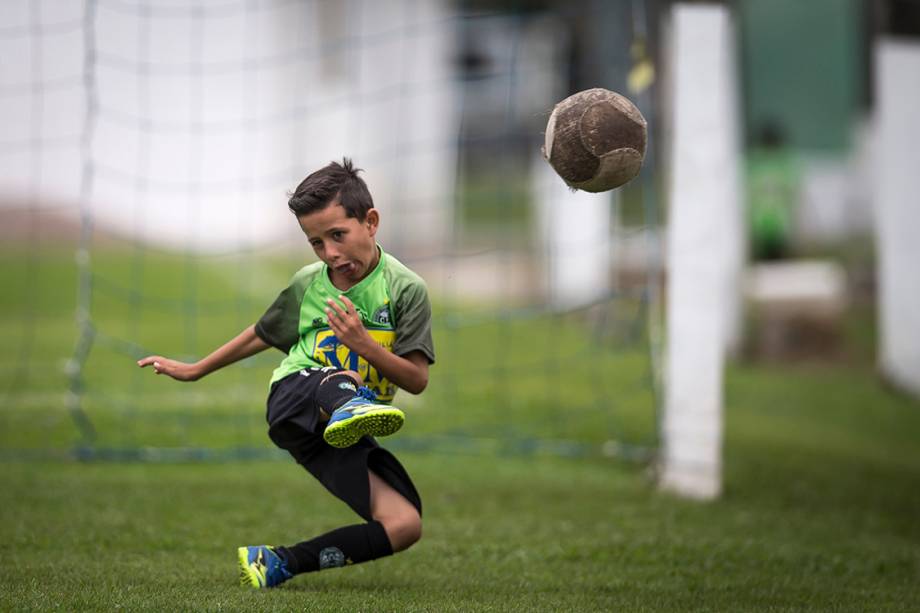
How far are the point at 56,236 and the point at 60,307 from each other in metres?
7.63

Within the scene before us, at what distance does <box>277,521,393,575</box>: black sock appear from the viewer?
167 inches

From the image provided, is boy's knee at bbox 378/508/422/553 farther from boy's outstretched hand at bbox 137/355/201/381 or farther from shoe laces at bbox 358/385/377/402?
boy's outstretched hand at bbox 137/355/201/381

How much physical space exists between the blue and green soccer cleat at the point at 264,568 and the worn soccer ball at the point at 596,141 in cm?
161

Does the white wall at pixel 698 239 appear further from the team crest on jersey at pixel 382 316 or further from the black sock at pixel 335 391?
the black sock at pixel 335 391

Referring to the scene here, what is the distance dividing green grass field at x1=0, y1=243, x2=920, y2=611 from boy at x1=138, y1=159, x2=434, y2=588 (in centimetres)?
22

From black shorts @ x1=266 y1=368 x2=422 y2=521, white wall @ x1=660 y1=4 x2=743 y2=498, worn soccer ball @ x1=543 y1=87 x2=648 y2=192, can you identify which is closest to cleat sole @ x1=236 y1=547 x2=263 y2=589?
black shorts @ x1=266 y1=368 x2=422 y2=521

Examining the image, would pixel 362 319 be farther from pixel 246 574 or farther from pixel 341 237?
pixel 246 574

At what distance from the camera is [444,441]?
851 cm

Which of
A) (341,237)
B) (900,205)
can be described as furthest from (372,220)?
(900,205)

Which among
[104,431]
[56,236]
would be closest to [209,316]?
[104,431]

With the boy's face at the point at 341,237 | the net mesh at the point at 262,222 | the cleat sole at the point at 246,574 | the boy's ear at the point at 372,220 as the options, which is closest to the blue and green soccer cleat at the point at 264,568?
the cleat sole at the point at 246,574

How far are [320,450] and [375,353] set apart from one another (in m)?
0.60

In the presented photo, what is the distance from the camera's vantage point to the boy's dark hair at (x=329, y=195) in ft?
13.4

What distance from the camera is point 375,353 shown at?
393cm
